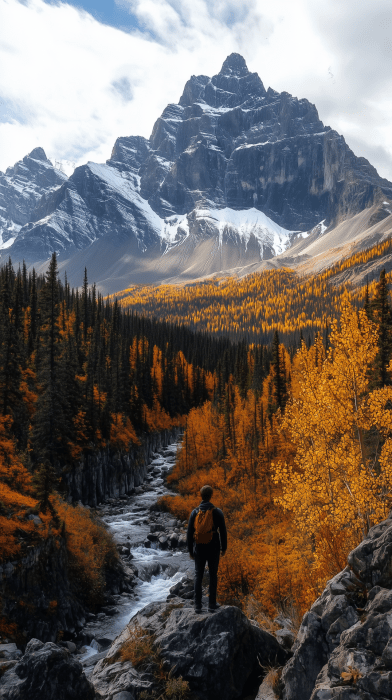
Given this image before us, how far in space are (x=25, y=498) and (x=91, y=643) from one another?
7.65 meters

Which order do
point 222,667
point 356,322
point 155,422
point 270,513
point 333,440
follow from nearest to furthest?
1. point 222,667
2. point 356,322
3. point 333,440
4. point 270,513
5. point 155,422

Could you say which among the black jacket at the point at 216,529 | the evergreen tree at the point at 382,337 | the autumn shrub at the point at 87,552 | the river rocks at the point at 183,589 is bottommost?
the river rocks at the point at 183,589

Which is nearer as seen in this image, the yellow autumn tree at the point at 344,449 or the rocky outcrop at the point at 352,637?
the rocky outcrop at the point at 352,637

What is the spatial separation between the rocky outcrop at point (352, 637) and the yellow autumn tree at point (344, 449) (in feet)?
17.8

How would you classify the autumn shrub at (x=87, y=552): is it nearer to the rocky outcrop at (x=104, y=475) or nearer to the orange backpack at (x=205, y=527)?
the rocky outcrop at (x=104, y=475)

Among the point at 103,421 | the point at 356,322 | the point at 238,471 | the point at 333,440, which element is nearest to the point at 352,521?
the point at 333,440

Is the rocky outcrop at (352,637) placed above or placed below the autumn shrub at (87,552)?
above

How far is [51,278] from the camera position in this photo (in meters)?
38.0

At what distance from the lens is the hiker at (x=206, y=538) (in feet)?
30.1

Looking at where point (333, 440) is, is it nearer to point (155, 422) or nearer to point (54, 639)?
point (54, 639)

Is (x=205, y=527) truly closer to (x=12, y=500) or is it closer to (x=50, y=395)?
(x=12, y=500)

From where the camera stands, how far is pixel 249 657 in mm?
9055

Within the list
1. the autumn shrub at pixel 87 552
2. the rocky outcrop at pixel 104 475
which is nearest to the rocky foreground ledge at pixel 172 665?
the autumn shrub at pixel 87 552

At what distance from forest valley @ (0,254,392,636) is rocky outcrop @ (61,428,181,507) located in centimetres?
126
